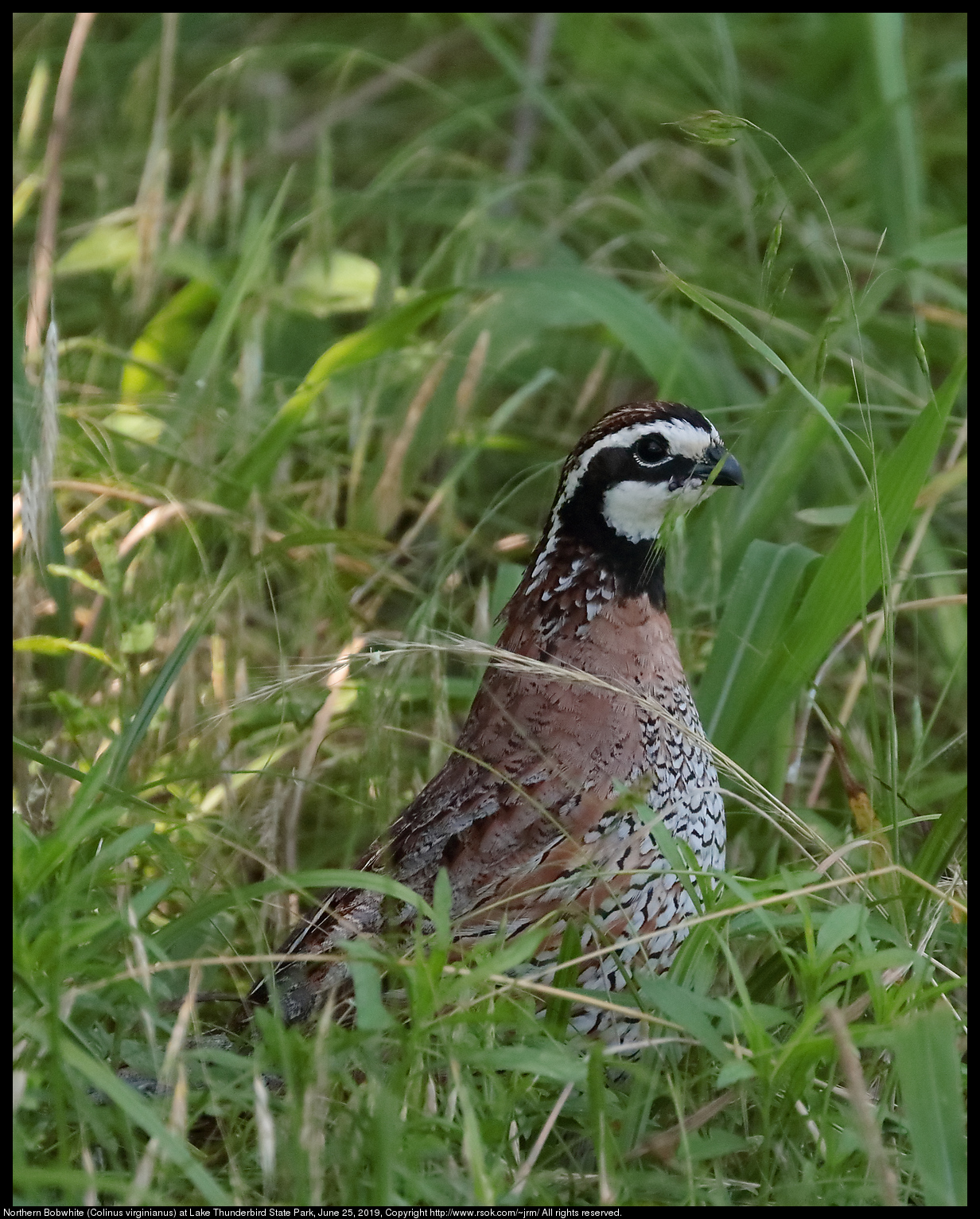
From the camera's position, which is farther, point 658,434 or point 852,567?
point 852,567

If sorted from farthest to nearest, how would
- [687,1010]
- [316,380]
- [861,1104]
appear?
[316,380]
[687,1010]
[861,1104]

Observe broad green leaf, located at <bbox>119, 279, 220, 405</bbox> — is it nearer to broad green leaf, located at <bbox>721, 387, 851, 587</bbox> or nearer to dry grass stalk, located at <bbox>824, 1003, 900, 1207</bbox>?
broad green leaf, located at <bbox>721, 387, 851, 587</bbox>

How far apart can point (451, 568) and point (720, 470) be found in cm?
70

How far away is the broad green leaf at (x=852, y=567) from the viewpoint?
2857 millimetres

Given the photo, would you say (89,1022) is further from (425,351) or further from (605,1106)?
(425,351)

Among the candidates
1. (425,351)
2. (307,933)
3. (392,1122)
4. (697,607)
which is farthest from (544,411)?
(392,1122)

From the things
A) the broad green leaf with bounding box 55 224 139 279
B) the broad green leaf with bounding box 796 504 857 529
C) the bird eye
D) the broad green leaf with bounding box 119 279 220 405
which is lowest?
the broad green leaf with bounding box 796 504 857 529

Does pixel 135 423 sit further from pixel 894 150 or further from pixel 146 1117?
pixel 894 150

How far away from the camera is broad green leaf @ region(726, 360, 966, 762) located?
2.86 metres

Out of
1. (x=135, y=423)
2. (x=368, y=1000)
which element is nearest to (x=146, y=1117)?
(x=368, y=1000)

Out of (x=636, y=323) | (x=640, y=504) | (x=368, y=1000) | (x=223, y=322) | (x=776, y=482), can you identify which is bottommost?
(x=368, y=1000)

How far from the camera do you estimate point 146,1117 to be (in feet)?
6.19

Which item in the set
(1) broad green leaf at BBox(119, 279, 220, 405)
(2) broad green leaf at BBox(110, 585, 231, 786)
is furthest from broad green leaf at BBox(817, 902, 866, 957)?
(1) broad green leaf at BBox(119, 279, 220, 405)

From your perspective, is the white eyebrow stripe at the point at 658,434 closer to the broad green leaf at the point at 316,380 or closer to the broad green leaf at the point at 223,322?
the broad green leaf at the point at 316,380
